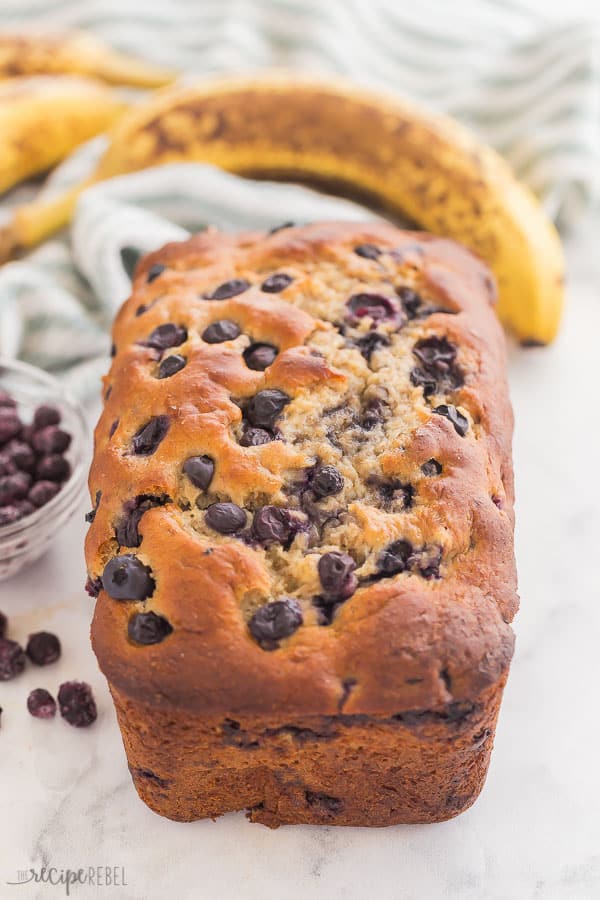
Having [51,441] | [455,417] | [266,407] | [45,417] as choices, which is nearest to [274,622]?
[266,407]

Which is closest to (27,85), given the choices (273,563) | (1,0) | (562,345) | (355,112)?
(1,0)

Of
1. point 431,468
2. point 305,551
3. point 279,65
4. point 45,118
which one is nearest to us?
point 305,551

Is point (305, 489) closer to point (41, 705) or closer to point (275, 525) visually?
point (275, 525)

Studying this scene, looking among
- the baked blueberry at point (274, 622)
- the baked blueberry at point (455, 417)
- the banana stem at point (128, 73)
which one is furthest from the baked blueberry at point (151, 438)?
the banana stem at point (128, 73)

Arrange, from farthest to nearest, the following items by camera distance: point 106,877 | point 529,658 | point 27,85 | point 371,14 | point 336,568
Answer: point 371,14 < point 27,85 < point 529,658 < point 106,877 < point 336,568

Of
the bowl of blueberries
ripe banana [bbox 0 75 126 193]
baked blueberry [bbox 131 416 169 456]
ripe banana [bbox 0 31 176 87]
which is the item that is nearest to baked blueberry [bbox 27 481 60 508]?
the bowl of blueberries

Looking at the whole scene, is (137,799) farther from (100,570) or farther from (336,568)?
(336,568)

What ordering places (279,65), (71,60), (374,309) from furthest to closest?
(279,65) < (71,60) < (374,309)
